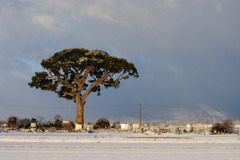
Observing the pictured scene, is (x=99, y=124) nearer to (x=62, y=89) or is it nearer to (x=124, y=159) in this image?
(x=62, y=89)

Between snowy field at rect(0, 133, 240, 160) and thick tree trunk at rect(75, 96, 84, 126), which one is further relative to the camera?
thick tree trunk at rect(75, 96, 84, 126)

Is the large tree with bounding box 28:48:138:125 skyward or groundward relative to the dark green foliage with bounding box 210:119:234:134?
skyward

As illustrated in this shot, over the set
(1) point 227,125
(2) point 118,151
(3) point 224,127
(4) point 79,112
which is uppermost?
(4) point 79,112

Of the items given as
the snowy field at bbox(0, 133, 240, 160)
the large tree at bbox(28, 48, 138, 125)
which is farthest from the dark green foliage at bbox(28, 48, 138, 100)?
the snowy field at bbox(0, 133, 240, 160)

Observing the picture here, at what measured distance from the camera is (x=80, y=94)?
51.7 m

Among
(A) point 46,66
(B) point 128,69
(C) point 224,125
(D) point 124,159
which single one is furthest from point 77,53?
(D) point 124,159

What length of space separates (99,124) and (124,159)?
51.1m

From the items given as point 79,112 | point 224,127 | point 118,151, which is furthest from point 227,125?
point 118,151

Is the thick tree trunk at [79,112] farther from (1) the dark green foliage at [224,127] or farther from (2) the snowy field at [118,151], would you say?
(2) the snowy field at [118,151]

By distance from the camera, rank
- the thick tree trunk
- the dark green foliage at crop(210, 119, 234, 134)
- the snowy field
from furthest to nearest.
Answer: the thick tree trunk → the dark green foliage at crop(210, 119, 234, 134) → the snowy field

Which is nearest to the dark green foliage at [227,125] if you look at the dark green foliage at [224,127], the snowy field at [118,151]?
the dark green foliage at [224,127]

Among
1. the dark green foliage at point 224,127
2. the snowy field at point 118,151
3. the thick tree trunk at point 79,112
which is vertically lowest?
the snowy field at point 118,151

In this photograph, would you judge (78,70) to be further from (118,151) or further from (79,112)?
(118,151)

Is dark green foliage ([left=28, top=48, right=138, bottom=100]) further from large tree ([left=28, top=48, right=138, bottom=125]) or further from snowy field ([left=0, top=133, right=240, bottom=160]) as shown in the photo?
snowy field ([left=0, top=133, right=240, bottom=160])
